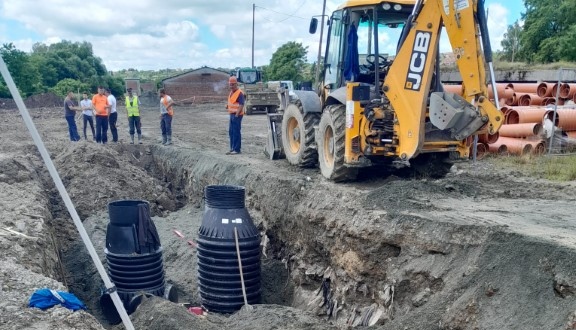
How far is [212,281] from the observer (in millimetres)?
7242

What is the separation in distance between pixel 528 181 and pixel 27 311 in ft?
25.5

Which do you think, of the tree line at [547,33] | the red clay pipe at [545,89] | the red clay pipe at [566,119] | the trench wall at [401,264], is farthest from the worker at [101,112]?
the tree line at [547,33]

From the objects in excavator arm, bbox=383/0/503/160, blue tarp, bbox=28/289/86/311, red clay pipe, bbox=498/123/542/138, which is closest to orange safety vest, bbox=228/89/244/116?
excavator arm, bbox=383/0/503/160

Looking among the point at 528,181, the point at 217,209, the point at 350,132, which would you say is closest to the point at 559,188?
the point at 528,181

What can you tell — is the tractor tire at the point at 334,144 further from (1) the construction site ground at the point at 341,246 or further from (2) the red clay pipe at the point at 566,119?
(2) the red clay pipe at the point at 566,119

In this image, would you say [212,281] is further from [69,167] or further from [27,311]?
[69,167]

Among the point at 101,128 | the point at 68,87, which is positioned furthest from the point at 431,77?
the point at 68,87

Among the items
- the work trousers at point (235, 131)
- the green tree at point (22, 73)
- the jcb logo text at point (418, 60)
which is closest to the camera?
the jcb logo text at point (418, 60)

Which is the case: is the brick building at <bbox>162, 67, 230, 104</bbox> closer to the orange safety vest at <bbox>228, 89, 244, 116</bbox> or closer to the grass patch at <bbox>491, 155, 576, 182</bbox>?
the orange safety vest at <bbox>228, 89, 244, 116</bbox>

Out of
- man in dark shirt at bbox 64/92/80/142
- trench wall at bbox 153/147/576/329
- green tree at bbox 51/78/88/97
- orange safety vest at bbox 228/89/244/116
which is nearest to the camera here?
trench wall at bbox 153/147/576/329

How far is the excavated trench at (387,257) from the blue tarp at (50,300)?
1.42m

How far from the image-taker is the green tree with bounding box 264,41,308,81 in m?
40.7

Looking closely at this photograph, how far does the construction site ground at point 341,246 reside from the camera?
14.4 feet

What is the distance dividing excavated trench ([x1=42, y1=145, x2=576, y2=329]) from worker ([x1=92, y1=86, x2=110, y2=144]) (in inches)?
220
